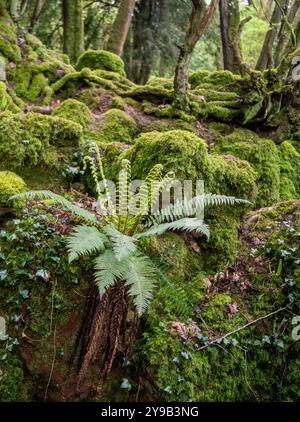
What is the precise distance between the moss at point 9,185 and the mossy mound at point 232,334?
163cm

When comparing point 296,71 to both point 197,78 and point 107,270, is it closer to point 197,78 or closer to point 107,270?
point 197,78

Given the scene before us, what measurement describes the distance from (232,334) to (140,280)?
1187mm

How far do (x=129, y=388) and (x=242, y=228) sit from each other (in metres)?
2.24

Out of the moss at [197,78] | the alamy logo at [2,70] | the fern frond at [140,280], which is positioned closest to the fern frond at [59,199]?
the fern frond at [140,280]

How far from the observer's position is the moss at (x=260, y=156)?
5531mm

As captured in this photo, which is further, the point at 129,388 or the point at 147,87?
the point at 147,87

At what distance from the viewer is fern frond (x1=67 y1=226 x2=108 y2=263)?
2.52m

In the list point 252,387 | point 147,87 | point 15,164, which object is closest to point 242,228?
point 252,387

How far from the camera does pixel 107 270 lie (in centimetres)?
265

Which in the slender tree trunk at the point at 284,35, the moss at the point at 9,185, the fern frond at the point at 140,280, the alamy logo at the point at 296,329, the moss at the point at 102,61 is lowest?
the alamy logo at the point at 296,329

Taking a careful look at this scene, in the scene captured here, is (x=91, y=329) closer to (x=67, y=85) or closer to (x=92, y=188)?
(x=92, y=188)

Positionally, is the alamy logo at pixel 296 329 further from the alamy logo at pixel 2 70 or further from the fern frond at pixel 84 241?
the alamy logo at pixel 2 70

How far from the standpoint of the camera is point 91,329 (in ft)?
9.55
